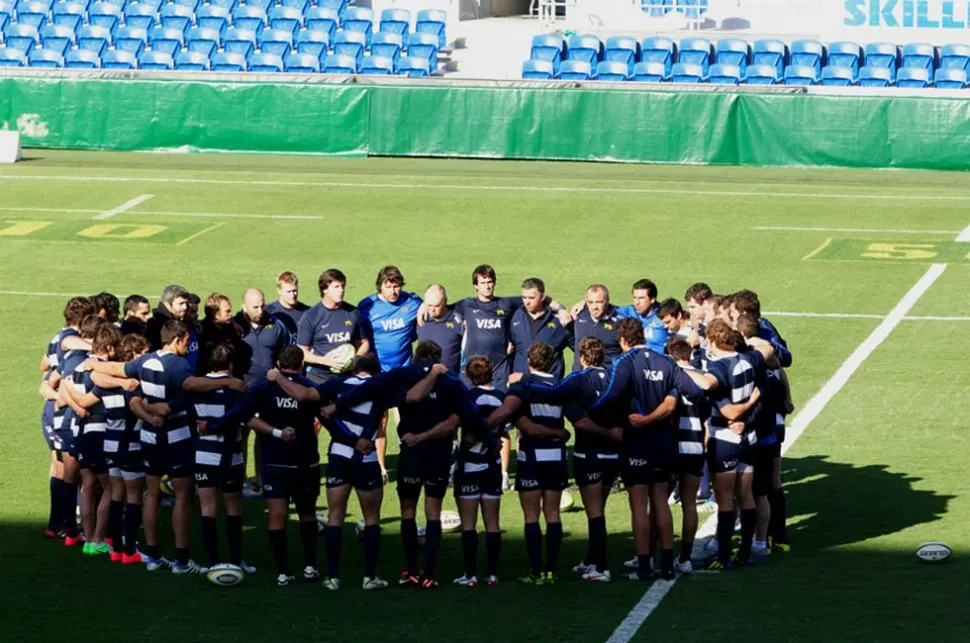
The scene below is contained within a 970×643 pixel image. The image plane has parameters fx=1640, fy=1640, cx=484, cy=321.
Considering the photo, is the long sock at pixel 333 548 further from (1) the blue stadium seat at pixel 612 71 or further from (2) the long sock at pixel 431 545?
(1) the blue stadium seat at pixel 612 71

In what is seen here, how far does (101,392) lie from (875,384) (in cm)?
956

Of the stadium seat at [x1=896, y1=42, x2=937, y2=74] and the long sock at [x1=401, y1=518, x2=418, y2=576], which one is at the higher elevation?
the stadium seat at [x1=896, y1=42, x2=937, y2=74]

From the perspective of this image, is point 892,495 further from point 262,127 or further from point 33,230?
point 262,127

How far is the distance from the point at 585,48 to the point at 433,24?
14.8ft

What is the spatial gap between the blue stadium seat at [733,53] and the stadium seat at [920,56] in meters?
3.54

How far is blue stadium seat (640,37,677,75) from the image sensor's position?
126 feet

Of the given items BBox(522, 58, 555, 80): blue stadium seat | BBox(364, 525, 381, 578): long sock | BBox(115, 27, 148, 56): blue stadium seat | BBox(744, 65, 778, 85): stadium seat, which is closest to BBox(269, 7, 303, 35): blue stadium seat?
BBox(115, 27, 148, 56): blue stadium seat

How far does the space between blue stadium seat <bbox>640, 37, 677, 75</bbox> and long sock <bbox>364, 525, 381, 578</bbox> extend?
90.9 ft

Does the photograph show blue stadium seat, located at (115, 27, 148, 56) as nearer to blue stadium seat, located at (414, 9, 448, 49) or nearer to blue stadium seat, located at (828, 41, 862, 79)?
blue stadium seat, located at (414, 9, 448, 49)

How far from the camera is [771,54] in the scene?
37.3 meters

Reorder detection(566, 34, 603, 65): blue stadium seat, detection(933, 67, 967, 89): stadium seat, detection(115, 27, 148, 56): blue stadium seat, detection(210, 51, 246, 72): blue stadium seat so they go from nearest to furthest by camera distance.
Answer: detection(933, 67, 967, 89): stadium seat < detection(566, 34, 603, 65): blue stadium seat < detection(210, 51, 246, 72): blue stadium seat < detection(115, 27, 148, 56): blue stadium seat

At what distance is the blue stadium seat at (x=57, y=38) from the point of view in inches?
1647

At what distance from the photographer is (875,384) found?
732 inches

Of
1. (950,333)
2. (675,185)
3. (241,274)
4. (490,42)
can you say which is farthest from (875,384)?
(490,42)
